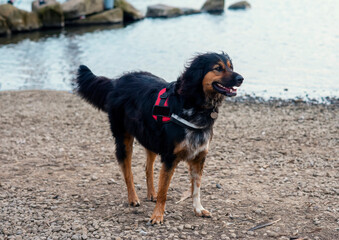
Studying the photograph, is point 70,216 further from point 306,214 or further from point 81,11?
point 81,11

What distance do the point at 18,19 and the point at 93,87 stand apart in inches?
927

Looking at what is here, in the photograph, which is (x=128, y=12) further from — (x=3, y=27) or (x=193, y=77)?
(x=193, y=77)

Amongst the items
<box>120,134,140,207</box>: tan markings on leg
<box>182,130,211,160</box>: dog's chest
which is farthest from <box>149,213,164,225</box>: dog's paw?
<box>182,130,211,160</box>: dog's chest

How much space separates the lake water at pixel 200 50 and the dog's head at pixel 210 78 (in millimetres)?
9866

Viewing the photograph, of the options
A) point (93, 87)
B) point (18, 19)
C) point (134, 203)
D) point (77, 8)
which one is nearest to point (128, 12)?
point (77, 8)

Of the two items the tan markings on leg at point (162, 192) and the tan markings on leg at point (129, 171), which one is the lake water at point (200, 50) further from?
the tan markings on leg at point (162, 192)

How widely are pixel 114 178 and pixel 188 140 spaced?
7.89 ft

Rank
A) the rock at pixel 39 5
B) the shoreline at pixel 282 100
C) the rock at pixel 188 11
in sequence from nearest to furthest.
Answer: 1. the shoreline at pixel 282 100
2. the rock at pixel 39 5
3. the rock at pixel 188 11

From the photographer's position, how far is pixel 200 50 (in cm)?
2275

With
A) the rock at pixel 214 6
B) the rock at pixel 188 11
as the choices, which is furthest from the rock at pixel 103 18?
the rock at pixel 214 6

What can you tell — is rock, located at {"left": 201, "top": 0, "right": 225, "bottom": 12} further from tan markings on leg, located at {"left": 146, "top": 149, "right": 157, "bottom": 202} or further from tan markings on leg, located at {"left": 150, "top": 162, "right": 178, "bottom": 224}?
tan markings on leg, located at {"left": 150, "top": 162, "right": 178, "bottom": 224}

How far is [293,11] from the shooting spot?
35.2m

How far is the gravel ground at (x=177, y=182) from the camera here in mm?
5461

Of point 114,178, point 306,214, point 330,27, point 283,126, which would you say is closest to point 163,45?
point 330,27
